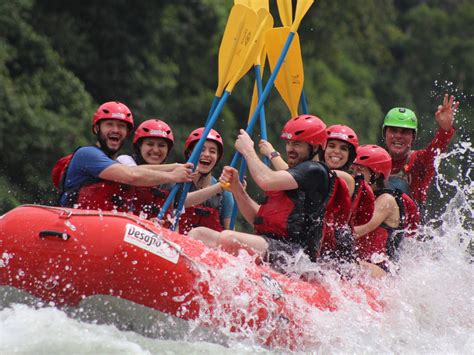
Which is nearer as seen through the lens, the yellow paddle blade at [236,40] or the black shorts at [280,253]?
the black shorts at [280,253]

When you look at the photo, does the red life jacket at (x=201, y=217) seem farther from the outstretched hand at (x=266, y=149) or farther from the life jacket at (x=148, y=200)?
the outstretched hand at (x=266, y=149)

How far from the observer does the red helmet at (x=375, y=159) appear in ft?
31.0

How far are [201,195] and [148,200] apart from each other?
1.45ft

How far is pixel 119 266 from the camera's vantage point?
731 centimetres

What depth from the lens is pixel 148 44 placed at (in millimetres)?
19656

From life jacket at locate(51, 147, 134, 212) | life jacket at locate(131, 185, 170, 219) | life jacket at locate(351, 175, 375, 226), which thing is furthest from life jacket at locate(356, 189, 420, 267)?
life jacket at locate(51, 147, 134, 212)

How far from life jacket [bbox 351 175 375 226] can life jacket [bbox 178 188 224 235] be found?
Answer: 114 cm

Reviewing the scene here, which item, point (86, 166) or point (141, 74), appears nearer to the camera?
point (86, 166)

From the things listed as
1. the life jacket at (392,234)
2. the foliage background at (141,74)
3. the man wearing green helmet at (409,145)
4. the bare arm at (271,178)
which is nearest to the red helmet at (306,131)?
the bare arm at (271,178)

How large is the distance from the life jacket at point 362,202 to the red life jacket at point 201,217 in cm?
114

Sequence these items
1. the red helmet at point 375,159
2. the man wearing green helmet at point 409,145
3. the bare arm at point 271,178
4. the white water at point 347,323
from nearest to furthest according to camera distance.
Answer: the white water at point 347,323
the bare arm at point 271,178
the red helmet at point 375,159
the man wearing green helmet at point 409,145

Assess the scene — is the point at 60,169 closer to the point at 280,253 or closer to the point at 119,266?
the point at 119,266

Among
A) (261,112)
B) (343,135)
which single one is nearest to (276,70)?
(261,112)

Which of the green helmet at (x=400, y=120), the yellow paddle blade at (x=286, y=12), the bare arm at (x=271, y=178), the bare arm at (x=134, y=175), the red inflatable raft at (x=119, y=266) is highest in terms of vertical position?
the yellow paddle blade at (x=286, y=12)
